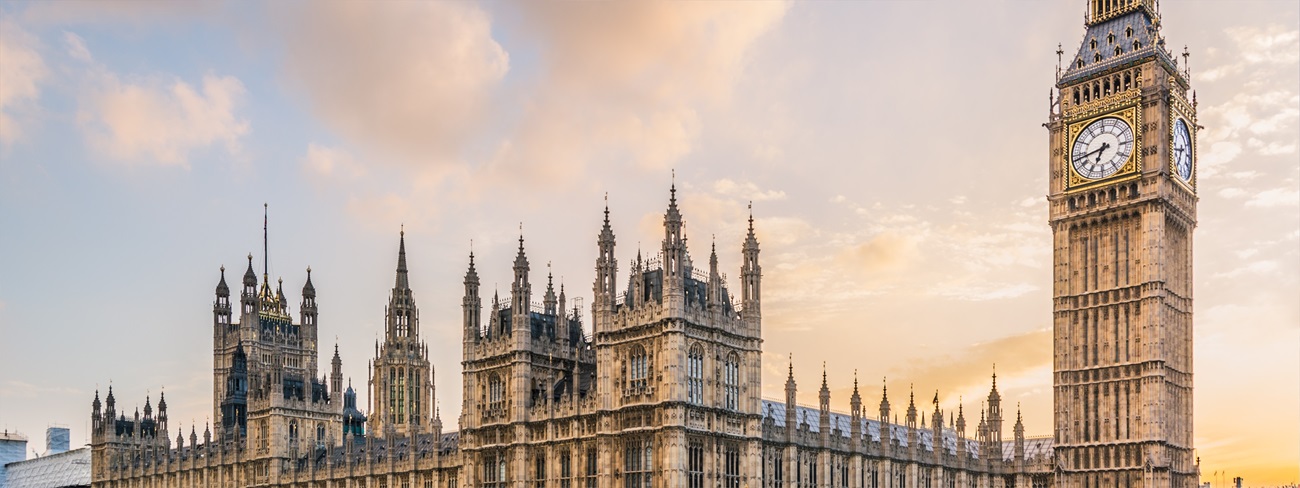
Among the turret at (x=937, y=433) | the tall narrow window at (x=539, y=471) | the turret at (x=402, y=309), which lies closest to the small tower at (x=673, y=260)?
the tall narrow window at (x=539, y=471)

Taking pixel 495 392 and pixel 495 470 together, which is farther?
pixel 495 392

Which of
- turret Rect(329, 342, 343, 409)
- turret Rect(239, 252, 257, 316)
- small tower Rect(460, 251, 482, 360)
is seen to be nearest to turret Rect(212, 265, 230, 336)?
turret Rect(239, 252, 257, 316)

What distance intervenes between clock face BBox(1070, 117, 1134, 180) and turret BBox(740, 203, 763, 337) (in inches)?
1685

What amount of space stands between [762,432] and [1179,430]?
45733 millimetres

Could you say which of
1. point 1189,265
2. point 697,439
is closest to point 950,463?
point 1189,265

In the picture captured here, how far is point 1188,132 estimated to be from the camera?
127 metres

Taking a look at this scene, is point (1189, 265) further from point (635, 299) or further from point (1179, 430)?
point (635, 299)

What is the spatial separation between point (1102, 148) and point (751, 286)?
4472 cm

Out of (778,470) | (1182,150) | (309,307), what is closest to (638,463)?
(778,470)

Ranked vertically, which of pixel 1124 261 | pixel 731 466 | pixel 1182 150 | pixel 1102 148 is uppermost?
pixel 1102 148

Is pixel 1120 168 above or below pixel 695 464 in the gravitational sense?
above

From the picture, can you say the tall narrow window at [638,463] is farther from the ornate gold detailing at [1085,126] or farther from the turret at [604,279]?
the ornate gold detailing at [1085,126]

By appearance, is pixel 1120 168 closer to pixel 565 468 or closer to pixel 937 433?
pixel 937 433

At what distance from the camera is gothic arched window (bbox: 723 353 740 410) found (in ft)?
304
